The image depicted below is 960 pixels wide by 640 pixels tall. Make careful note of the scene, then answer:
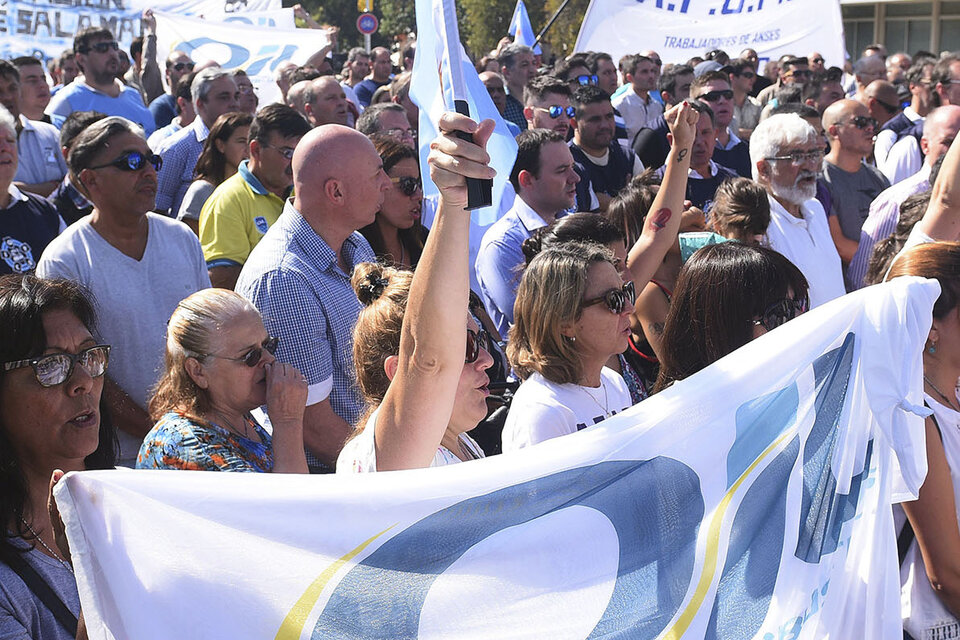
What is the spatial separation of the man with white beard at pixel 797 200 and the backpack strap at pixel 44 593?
3.63 meters

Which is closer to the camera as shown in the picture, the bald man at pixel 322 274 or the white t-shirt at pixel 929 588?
the white t-shirt at pixel 929 588

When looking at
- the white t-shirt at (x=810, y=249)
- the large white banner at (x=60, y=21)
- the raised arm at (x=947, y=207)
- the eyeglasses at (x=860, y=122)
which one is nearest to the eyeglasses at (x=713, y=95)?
the eyeglasses at (x=860, y=122)

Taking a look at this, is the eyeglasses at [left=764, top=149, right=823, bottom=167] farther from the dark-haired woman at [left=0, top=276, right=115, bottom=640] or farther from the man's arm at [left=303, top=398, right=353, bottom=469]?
the dark-haired woman at [left=0, top=276, right=115, bottom=640]

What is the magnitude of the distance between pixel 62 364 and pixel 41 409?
12cm

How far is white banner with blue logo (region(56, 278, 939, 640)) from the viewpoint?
6.02 ft

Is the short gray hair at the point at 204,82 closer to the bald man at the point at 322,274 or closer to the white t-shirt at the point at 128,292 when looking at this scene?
the white t-shirt at the point at 128,292

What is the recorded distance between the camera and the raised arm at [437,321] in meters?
1.92

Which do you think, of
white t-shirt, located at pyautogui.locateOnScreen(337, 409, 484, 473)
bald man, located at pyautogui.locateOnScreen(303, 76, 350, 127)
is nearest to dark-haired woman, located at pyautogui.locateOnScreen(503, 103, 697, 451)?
white t-shirt, located at pyautogui.locateOnScreen(337, 409, 484, 473)

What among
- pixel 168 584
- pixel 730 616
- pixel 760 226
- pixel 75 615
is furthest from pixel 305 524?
pixel 760 226

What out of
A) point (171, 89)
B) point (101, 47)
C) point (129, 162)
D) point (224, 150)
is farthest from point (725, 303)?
point (171, 89)

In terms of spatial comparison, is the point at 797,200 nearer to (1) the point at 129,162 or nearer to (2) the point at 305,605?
(1) the point at 129,162

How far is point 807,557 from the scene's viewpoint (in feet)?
7.72

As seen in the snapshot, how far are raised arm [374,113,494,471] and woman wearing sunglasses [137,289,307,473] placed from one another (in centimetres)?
91

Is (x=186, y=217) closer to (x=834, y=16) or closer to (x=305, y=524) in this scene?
(x=305, y=524)
